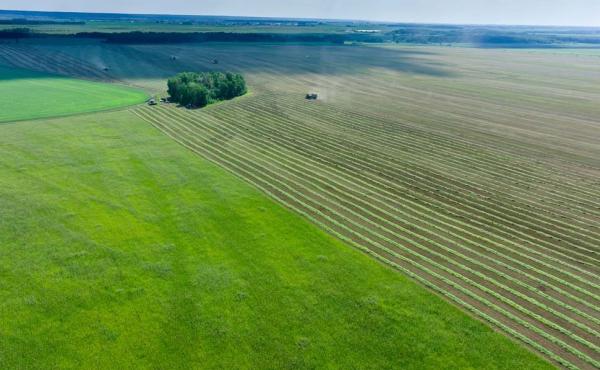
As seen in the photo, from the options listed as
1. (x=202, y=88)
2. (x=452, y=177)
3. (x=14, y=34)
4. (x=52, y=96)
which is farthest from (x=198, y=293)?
(x=14, y=34)

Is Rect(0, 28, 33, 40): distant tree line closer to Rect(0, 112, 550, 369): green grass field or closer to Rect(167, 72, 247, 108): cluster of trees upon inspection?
A: Rect(167, 72, 247, 108): cluster of trees

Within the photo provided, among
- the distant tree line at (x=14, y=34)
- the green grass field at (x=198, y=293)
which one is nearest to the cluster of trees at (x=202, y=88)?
the green grass field at (x=198, y=293)

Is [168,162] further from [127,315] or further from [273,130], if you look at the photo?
[127,315]

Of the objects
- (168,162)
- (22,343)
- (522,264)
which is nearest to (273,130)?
(168,162)

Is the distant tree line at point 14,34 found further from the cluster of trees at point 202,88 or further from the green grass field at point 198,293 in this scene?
the green grass field at point 198,293

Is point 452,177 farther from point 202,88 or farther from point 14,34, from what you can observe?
point 14,34
